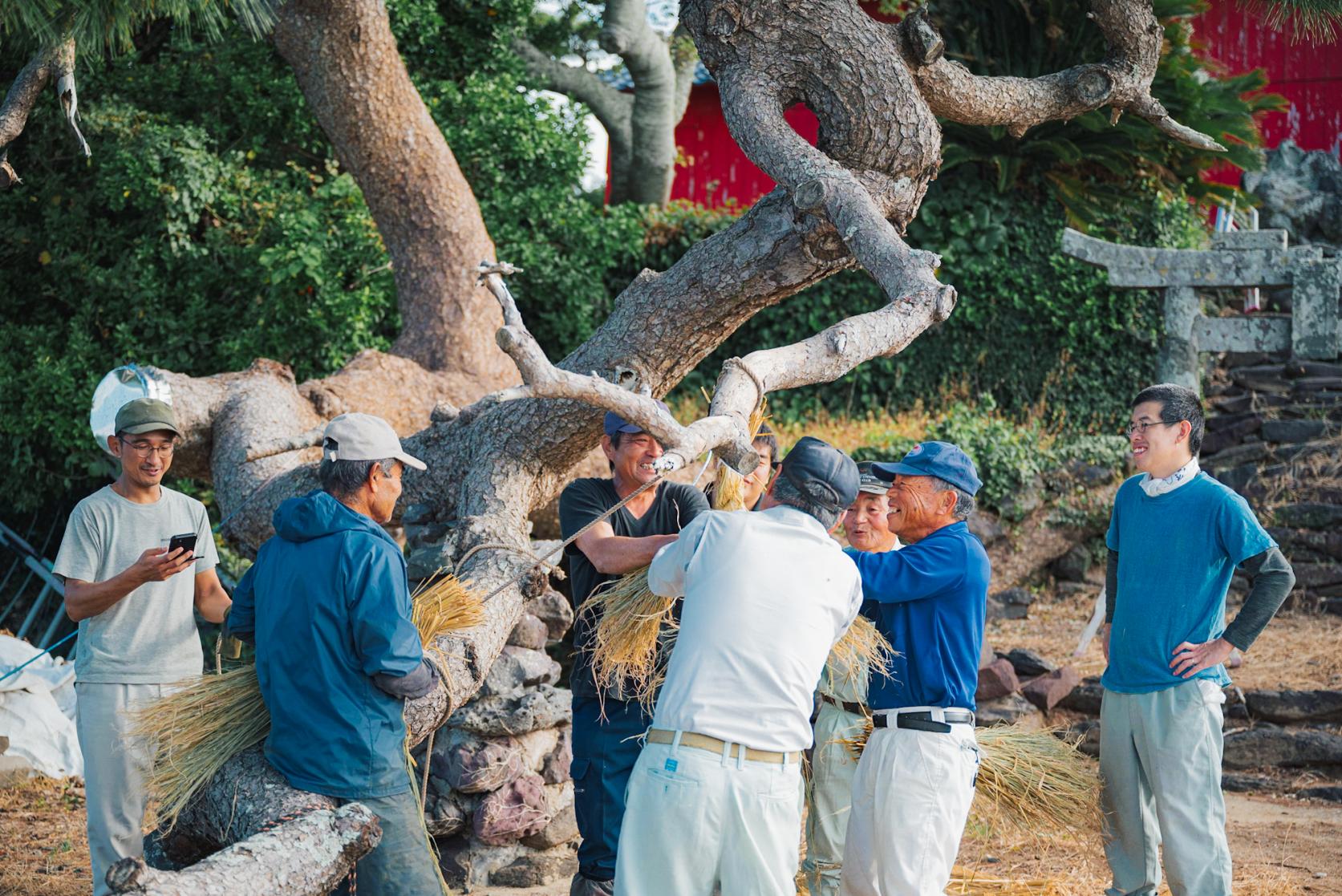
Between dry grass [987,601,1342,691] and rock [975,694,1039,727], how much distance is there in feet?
3.34

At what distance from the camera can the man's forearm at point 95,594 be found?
12.8ft

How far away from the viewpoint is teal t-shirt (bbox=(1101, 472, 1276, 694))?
13.5 feet

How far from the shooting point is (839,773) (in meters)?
4.25

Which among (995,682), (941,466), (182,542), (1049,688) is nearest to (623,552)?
(941,466)

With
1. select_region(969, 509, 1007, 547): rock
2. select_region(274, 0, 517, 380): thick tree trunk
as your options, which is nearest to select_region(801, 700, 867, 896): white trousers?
select_region(274, 0, 517, 380): thick tree trunk

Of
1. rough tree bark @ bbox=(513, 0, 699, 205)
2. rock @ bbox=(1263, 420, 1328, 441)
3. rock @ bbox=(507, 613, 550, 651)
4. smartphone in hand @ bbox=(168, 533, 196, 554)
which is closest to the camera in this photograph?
smartphone in hand @ bbox=(168, 533, 196, 554)

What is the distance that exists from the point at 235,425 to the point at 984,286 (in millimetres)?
7785

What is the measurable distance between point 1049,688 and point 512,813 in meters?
3.46

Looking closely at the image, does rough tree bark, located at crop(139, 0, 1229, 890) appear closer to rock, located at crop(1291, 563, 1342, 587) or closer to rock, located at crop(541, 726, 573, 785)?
rock, located at crop(541, 726, 573, 785)

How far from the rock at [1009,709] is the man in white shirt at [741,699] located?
4.16 m

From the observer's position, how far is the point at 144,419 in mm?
4035

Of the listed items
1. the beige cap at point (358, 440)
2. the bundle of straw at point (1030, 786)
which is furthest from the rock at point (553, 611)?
the beige cap at point (358, 440)

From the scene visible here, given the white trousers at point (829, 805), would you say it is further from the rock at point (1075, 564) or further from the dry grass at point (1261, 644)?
the rock at point (1075, 564)

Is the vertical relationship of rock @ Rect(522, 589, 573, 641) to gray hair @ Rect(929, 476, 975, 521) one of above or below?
below
